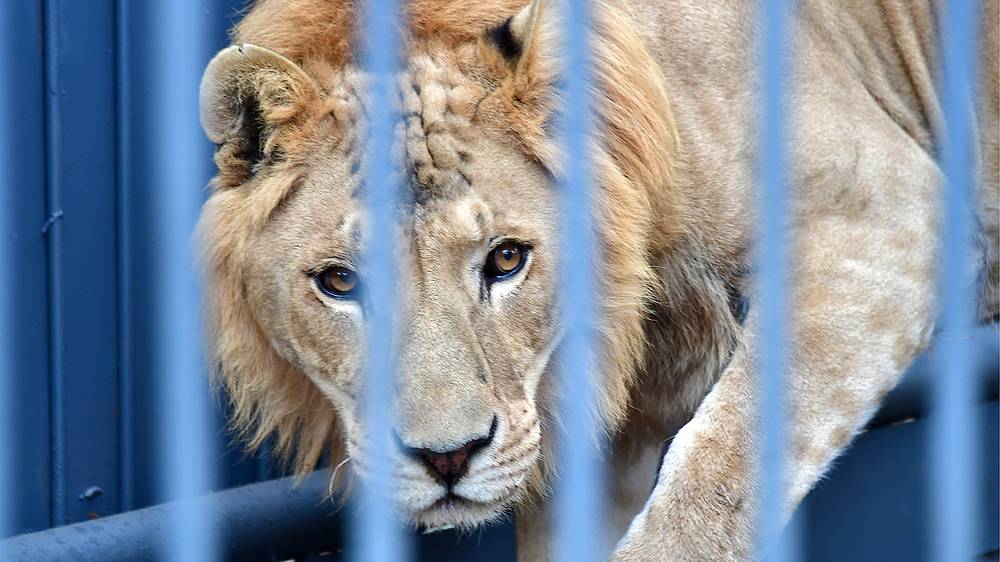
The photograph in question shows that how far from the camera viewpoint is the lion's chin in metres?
2.04

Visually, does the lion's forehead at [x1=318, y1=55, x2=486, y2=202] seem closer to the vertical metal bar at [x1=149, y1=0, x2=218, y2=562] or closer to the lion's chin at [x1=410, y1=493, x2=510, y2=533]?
the lion's chin at [x1=410, y1=493, x2=510, y2=533]

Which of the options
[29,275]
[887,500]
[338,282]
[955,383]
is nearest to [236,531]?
[29,275]

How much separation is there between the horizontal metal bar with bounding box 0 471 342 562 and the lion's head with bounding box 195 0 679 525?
42 centimetres

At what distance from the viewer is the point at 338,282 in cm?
213

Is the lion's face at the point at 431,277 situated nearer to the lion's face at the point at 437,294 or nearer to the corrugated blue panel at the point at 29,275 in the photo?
the lion's face at the point at 437,294

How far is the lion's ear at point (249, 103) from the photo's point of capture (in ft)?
6.64

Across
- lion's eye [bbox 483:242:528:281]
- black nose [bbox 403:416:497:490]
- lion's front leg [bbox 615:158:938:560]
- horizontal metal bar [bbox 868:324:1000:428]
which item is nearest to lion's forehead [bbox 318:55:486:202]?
lion's eye [bbox 483:242:528:281]

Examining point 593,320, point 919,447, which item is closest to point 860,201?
point 593,320

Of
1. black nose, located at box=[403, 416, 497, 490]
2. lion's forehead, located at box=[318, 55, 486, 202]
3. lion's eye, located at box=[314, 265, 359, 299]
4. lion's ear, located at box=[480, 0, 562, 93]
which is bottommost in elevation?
black nose, located at box=[403, 416, 497, 490]

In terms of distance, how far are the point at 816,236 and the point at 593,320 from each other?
430 millimetres

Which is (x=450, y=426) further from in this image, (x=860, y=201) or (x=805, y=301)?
(x=860, y=201)

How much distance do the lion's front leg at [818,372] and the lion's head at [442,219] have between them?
0.20 meters

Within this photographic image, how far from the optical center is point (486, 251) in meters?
2.10

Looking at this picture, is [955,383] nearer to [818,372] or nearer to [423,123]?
[818,372]
